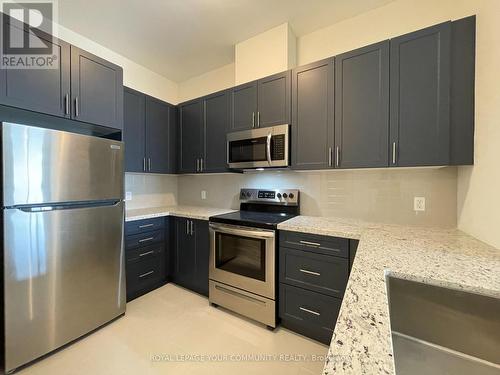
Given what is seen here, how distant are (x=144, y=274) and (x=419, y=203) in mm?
2766

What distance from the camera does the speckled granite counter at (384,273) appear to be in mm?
448

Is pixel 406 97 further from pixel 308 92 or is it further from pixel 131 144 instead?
pixel 131 144

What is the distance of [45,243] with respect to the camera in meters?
1.54

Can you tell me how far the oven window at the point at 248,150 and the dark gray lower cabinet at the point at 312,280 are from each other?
32.0 inches

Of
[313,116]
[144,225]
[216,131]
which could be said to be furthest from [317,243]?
[144,225]

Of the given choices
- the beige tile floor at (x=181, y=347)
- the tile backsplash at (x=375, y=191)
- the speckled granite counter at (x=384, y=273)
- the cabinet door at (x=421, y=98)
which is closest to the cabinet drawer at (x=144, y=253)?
the beige tile floor at (x=181, y=347)

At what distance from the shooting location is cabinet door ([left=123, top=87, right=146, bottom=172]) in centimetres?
239

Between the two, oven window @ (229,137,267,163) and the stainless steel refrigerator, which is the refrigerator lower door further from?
oven window @ (229,137,267,163)

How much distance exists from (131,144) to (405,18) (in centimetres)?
290

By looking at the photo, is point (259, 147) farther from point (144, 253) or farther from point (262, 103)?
point (144, 253)

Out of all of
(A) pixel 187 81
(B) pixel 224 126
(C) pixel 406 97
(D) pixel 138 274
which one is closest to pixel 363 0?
(C) pixel 406 97

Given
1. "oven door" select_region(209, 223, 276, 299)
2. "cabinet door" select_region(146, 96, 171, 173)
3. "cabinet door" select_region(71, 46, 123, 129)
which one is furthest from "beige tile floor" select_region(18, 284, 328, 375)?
"cabinet door" select_region(71, 46, 123, 129)

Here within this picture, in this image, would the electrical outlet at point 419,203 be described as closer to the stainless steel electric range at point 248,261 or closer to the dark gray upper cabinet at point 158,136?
the stainless steel electric range at point 248,261

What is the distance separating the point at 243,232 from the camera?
1.98m
